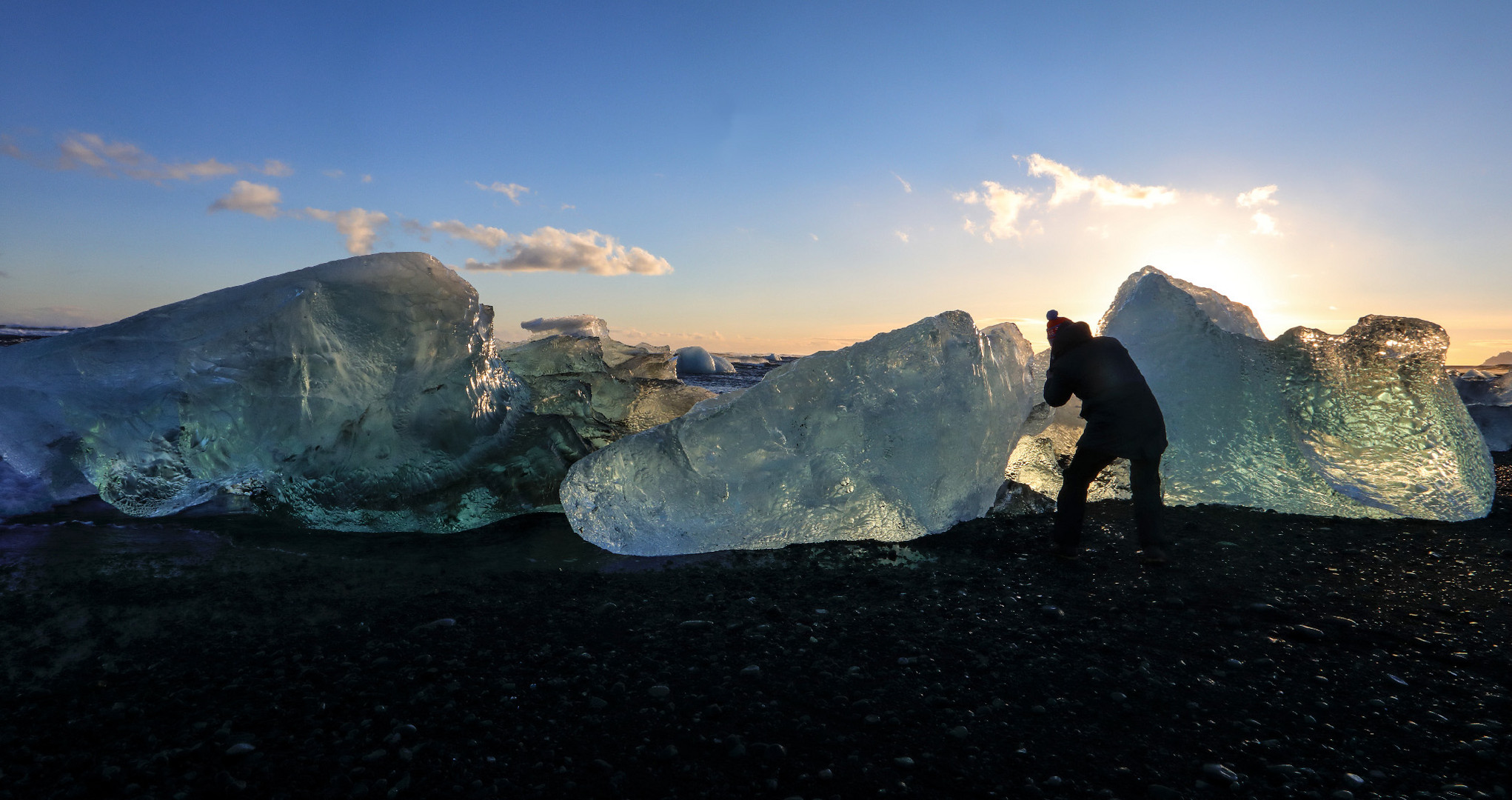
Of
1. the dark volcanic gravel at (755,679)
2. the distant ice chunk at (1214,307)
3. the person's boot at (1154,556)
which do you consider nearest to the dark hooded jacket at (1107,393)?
the person's boot at (1154,556)

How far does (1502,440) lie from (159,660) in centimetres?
1188

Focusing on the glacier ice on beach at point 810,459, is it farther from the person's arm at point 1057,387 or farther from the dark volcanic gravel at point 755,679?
the person's arm at point 1057,387

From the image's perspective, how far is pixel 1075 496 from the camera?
13.7ft

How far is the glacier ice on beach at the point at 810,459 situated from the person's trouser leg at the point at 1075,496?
1.95 ft

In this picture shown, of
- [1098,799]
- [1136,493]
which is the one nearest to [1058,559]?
[1136,493]

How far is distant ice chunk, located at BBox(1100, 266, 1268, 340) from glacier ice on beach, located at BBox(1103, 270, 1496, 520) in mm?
690

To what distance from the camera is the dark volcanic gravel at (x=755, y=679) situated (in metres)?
2.02

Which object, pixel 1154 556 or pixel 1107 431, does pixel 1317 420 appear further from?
pixel 1154 556

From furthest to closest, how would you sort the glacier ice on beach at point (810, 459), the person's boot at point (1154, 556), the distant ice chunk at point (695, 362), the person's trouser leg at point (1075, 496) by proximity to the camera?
the distant ice chunk at point (695, 362)
the glacier ice on beach at point (810, 459)
the person's trouser leg at point (1075, 496)
the person's boot at point (1154, 556)

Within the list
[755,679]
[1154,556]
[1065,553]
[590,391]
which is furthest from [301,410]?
[1154,556]

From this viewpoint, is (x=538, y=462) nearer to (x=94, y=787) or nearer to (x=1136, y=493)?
(x=94, y=787)

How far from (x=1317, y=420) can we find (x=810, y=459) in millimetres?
3877

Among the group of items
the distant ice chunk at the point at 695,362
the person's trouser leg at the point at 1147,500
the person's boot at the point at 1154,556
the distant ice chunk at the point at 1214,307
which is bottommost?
the person's boot at the point at 1154,556

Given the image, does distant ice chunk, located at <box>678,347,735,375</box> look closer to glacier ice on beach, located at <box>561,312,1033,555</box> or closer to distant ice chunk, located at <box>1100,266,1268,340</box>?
distant ice chunk, located at <box>1100,266,1268,340</box>
